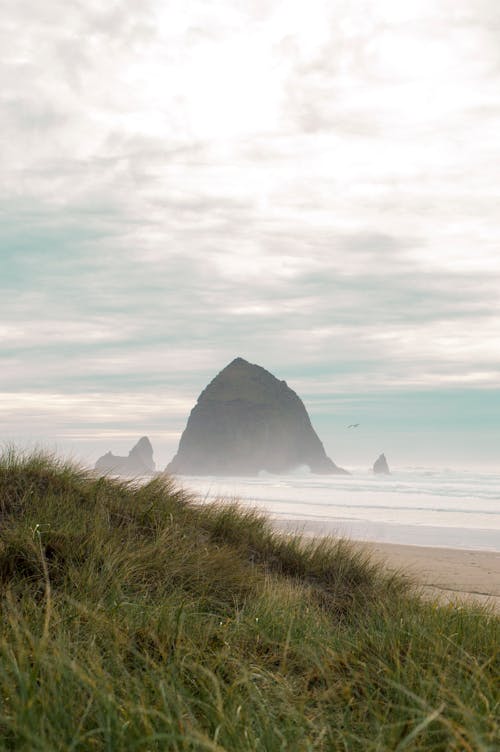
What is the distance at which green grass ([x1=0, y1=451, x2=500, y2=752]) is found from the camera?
268 centimetres

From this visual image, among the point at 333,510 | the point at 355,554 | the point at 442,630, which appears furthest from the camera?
the point at 333,510

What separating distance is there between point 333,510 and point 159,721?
951 inches

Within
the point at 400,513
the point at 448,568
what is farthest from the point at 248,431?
the point at 448,568

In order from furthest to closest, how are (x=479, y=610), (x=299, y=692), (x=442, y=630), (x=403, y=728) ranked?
(x=479, y=610), (x=442, y=630), (x=299, y=692), (x=403, y=728)

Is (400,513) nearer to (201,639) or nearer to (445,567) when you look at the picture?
(445,567)

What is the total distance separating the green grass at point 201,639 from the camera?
8.79 feet

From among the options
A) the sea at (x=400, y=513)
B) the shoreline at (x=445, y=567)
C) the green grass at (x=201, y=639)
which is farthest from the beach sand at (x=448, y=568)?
the green grass at (x=201, y=639)

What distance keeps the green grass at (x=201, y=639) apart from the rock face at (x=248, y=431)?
470ft

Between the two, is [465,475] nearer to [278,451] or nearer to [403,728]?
[403,728]

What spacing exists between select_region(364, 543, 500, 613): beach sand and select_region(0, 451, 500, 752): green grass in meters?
1.90

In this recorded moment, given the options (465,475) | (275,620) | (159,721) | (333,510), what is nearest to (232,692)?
(159,721)

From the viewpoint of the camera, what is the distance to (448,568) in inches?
490

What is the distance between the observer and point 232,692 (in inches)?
120

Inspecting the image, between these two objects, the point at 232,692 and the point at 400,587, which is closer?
the point at 232,692
